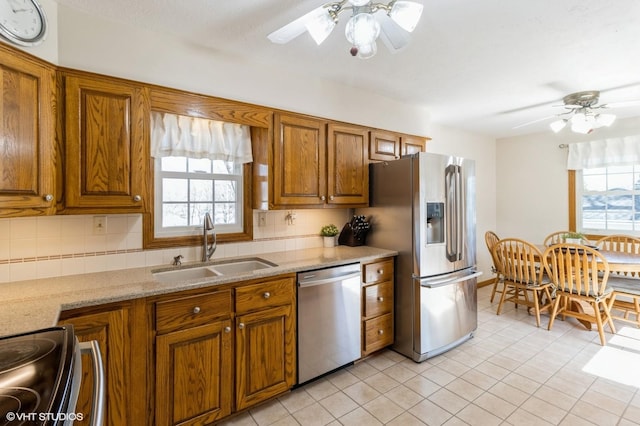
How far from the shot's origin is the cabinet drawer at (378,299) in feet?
8.34

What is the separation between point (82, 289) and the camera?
62.7 inches

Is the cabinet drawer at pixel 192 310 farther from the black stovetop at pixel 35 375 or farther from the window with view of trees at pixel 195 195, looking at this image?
the window with view of trees at pixel 195 195

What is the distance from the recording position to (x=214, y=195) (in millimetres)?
2494

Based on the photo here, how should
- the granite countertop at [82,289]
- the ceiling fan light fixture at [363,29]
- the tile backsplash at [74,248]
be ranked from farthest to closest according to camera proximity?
the tile backsplash at [74,248] → the ceiling fan light fixture at [363,29] → the granite countertop at [82,289]

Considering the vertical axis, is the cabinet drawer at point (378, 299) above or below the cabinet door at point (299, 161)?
below

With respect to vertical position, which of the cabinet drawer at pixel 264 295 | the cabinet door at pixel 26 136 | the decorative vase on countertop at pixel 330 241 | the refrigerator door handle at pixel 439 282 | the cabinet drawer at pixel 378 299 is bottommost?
the cabinet drawer at pixel 378 299

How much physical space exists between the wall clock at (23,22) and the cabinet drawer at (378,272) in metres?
2.48

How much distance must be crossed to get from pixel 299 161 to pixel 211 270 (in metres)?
1.11

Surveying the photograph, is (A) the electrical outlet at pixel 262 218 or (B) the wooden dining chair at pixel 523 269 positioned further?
(B) the wooden dining chair at pixel 523 269

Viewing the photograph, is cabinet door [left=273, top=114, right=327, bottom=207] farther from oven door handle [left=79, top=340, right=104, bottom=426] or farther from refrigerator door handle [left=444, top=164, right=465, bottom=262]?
oven door handle [left=79, top=340, right=104, bottom=426]

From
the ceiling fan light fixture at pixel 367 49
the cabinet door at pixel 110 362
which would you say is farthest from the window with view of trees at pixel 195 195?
the ceiling fan light fixture at pixel 367 49

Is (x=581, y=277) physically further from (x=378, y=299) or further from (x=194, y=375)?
A: (x=194, y=375)

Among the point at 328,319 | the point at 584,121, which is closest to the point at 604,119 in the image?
the point at 584,121

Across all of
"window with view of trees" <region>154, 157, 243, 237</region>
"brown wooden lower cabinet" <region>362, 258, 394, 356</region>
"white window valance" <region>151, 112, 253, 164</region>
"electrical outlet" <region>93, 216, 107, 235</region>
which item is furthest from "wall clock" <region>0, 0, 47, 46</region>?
"brown wooden lower cabinet" <region>362, 258, 394, 356</region>
